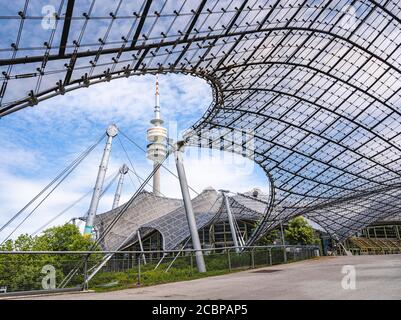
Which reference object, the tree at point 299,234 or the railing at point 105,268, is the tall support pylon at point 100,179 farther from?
the railing at point 105,268

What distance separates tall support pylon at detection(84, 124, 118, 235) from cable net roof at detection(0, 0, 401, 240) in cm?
1910

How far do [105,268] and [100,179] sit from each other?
140ft

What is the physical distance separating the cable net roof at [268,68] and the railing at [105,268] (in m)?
6.57

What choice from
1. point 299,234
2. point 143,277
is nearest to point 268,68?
point 143,277

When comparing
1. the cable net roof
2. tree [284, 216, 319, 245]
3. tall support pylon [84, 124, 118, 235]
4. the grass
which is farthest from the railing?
tall support pylon [84, 124, 118, 235]

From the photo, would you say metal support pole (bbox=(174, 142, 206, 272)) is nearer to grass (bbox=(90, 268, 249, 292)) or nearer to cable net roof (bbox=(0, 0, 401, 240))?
cable net roof (bbox=(0, 0, 401, 240))

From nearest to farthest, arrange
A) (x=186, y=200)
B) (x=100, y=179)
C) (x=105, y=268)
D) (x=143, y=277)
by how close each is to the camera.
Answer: (x=105, y=268), (x=143, y=277), (x=186, y=200), (x=100, y=179)

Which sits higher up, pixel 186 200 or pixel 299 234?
pixel 186 200

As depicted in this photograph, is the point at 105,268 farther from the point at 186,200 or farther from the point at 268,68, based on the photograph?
the point at 268,68

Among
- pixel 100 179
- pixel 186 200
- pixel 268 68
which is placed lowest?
pixel 186 200

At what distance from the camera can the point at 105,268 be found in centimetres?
1412

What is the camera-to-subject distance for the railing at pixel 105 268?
35.1 feet

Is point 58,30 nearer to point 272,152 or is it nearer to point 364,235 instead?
point 272,152

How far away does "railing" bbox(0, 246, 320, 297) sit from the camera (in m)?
10.7
